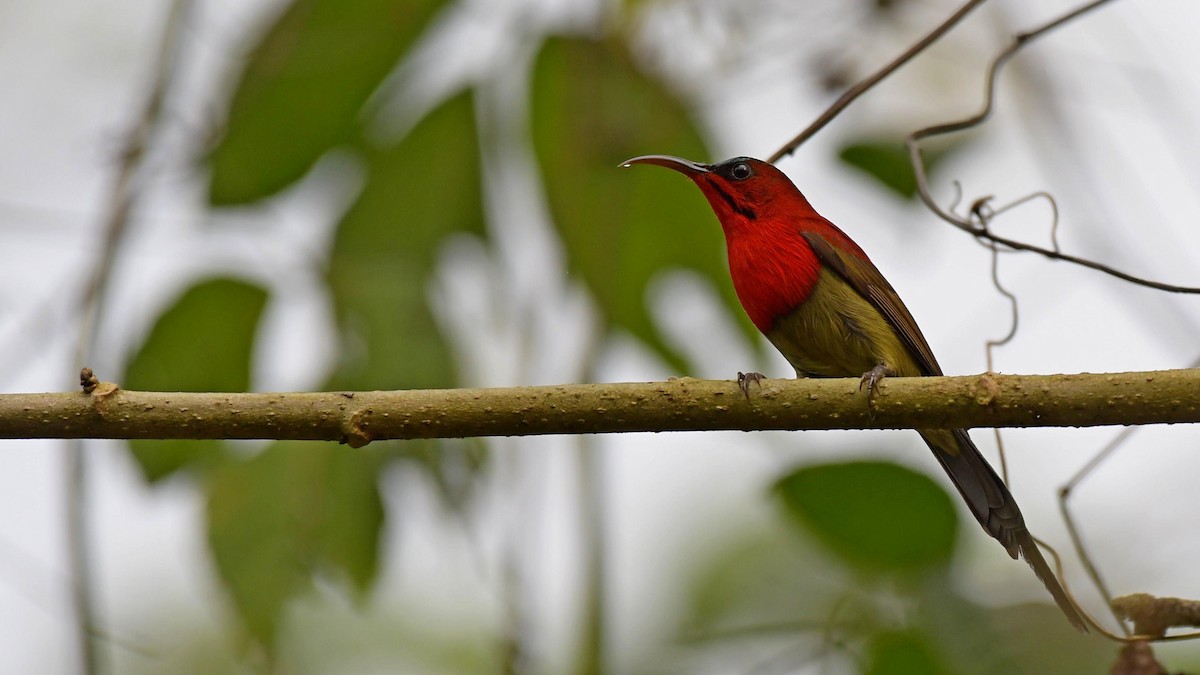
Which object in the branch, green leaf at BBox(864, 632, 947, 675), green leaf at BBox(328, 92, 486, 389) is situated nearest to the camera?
the branch

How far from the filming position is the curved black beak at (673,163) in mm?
3781

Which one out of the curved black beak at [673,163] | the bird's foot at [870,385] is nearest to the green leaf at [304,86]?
the curved black beak at [673,163]

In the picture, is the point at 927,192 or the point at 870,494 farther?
the point at 927,192

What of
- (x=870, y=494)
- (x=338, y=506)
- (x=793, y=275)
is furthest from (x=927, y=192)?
(x=338, y=506)

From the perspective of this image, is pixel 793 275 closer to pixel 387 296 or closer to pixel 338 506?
pixel 387 296

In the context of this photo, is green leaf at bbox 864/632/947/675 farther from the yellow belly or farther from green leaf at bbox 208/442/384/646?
green leaf at bbox 208/442/384/646

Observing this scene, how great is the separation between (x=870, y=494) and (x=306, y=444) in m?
1.52

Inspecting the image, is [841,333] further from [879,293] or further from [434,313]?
[434,313]

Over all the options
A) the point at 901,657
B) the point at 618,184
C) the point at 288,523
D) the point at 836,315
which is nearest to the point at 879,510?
the point at 901,657

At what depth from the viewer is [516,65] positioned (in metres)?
4.02

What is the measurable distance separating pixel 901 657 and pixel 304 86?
2.22 m

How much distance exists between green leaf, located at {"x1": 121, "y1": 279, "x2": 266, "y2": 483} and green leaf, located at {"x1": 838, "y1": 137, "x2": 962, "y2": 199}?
1.86 m

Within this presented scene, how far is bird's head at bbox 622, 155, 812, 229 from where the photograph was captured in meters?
4.05

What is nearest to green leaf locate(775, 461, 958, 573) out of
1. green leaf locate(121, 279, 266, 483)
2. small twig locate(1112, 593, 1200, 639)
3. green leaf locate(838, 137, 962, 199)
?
small twig locate(1112, 593, 1200, 639)
